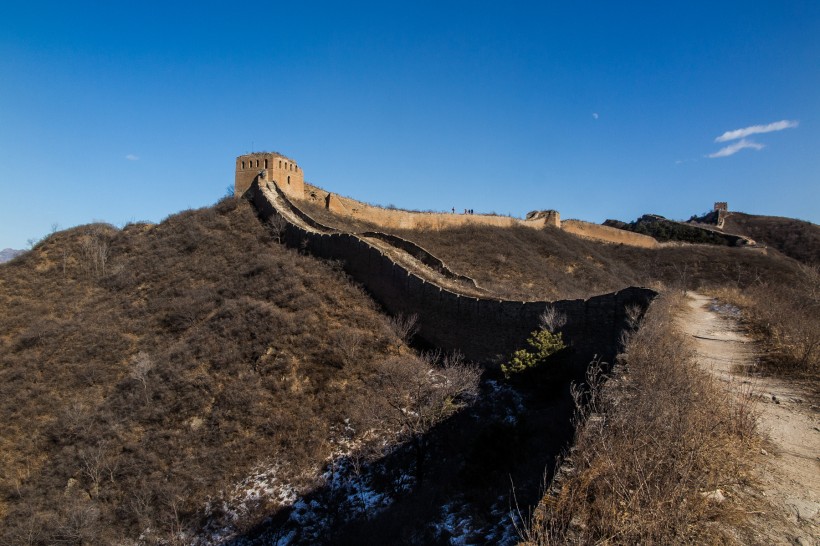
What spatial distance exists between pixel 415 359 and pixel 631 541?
11.4 meters

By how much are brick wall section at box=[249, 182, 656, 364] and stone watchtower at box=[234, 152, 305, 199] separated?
644cm

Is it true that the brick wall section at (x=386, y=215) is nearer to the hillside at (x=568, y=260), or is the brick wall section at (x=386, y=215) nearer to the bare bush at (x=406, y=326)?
the hillside at (x=568, y=260)

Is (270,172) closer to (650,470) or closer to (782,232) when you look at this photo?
(650,470)

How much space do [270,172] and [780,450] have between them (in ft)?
86.1

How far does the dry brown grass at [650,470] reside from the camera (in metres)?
3.68

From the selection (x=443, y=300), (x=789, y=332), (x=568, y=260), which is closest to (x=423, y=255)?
(x=443, y=300)

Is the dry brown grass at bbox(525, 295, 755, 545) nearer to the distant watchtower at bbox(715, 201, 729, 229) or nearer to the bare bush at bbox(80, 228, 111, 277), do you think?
the bare bush at bbox(80, 228, 111, 277)

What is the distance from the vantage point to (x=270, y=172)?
27.7 metres

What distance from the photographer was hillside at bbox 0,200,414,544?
11797 millimetres

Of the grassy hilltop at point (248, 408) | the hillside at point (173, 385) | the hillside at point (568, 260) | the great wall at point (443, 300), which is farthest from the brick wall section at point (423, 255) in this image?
the hillside at point (173, 385)

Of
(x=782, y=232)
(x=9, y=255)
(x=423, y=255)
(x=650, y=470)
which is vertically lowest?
(x=9, y=255)

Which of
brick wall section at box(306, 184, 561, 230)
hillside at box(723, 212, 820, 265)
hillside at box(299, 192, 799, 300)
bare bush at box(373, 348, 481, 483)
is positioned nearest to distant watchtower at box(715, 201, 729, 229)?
hillside at box(723, 212, 820, 265)

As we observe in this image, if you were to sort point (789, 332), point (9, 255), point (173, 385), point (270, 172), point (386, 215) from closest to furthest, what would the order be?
point (789, 332), point (173, 385), point (270, 172), point (386, 215), point (9, 255)

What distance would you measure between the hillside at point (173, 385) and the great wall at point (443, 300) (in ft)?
3.07
